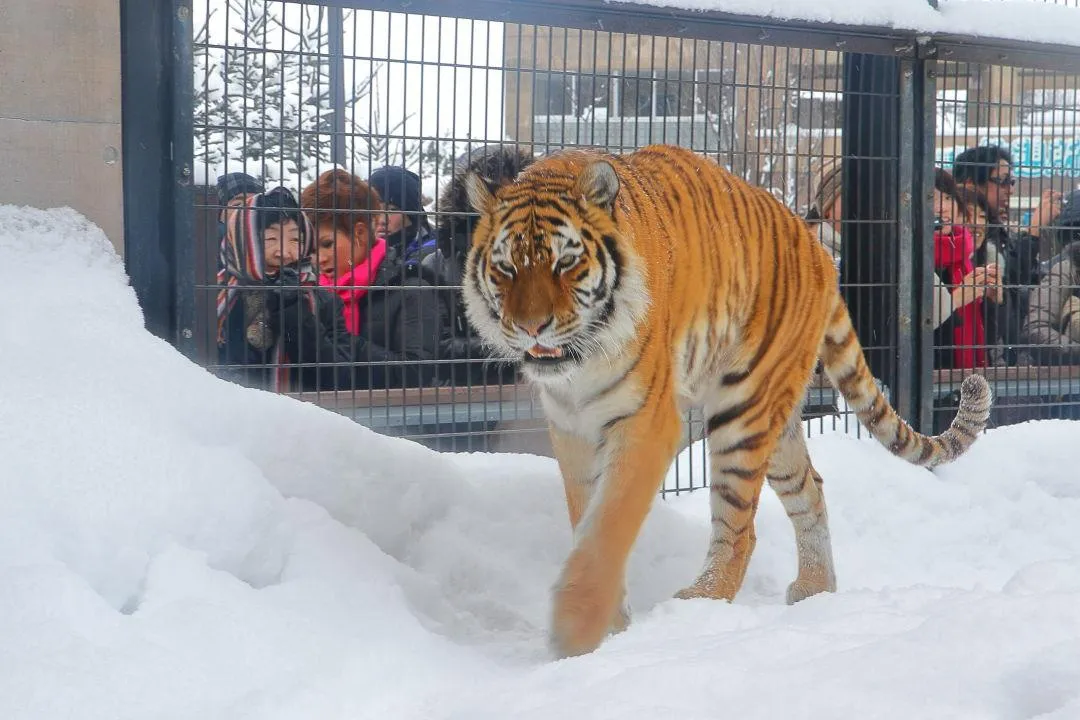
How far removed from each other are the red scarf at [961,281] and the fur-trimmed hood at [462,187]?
2.01 meters

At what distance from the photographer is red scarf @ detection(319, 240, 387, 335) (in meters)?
3.85

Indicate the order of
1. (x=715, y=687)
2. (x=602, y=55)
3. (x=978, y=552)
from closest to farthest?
(x=715, y=687), (x=978, y=552), (x=602, y=55)

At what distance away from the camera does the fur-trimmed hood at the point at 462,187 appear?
159 inches

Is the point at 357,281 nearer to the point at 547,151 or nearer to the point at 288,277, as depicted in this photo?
the point at 288,277

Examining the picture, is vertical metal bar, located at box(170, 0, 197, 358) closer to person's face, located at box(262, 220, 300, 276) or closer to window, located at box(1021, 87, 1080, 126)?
person's face, located at box(262, 220, 300, 276)

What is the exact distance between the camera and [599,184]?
2910 mm

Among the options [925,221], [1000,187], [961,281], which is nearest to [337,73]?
[925,221]

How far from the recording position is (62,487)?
2.32 meters

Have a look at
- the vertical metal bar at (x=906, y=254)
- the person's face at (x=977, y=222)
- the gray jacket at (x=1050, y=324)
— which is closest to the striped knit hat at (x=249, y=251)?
the vertical metal bar at (x=906, y=254)

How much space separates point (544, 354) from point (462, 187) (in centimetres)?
138

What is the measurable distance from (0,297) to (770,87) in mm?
2773

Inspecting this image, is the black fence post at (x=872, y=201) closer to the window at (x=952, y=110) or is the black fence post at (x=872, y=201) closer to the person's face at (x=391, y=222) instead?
the window at (x=952, y=110)

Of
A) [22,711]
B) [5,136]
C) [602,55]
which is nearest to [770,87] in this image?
[5,136]

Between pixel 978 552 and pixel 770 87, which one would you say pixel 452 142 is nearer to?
pixel 770 87
